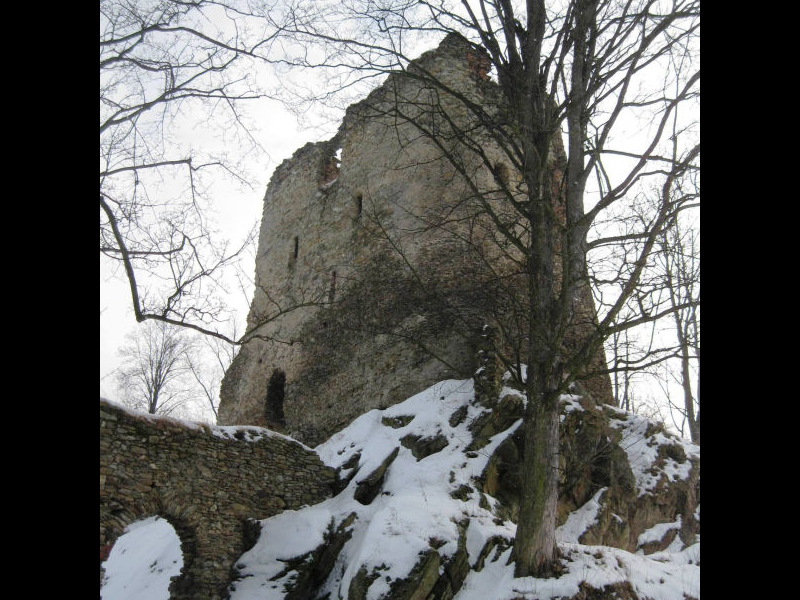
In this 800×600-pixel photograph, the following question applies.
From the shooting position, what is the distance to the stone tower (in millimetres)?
9461

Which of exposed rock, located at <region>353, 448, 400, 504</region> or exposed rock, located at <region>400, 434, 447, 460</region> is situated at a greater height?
exposed rock, located at <region>400, 434, 447, 460</region>

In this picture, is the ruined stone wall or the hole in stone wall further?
the hole in stone wall

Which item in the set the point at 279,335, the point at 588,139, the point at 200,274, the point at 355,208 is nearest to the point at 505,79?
the point at 588,139

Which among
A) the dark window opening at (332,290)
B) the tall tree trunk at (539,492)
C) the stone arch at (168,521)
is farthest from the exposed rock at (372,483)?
the dark window opening at (332,290)

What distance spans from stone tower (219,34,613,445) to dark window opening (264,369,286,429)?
0.02 meters

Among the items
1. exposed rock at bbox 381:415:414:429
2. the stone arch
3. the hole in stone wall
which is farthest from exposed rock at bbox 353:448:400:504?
the hole in stone wall

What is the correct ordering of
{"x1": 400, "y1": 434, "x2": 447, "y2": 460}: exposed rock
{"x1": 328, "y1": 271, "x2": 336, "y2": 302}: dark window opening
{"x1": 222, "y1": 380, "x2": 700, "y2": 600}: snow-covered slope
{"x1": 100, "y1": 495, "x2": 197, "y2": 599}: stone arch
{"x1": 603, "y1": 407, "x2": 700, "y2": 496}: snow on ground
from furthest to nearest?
1. {"x1": 328, "y1": 271, "x2": 336, "y2": 302}: dark window opening
2. {"x1": 603, "y1": 407, "x2": 700, "y2": 496}: snow on ground
3. {"x1": 400, "y1": 434, "x2": 447, "y2": 460}: exposed rock
4. {"x1": 100, "y1": 495, "x2": 197, "y2": 599}: stone arch
5. {"x1": 222, "y1": 380, "x2": 700, "y2": 600}: snow-covered slope

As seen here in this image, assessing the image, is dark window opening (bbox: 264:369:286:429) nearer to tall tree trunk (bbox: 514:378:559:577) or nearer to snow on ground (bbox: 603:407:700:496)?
snow on ground (bbox: 603:407:700:496)

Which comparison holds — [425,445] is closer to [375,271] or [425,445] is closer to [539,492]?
[539,492]

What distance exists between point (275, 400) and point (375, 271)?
13.8 ft

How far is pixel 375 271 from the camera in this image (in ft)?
37.1

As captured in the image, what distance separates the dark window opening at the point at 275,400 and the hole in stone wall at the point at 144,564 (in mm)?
2947

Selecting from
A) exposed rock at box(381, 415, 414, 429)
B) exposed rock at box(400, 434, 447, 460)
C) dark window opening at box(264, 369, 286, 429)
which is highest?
dark window opening at box(264, 369, 286, 429)
